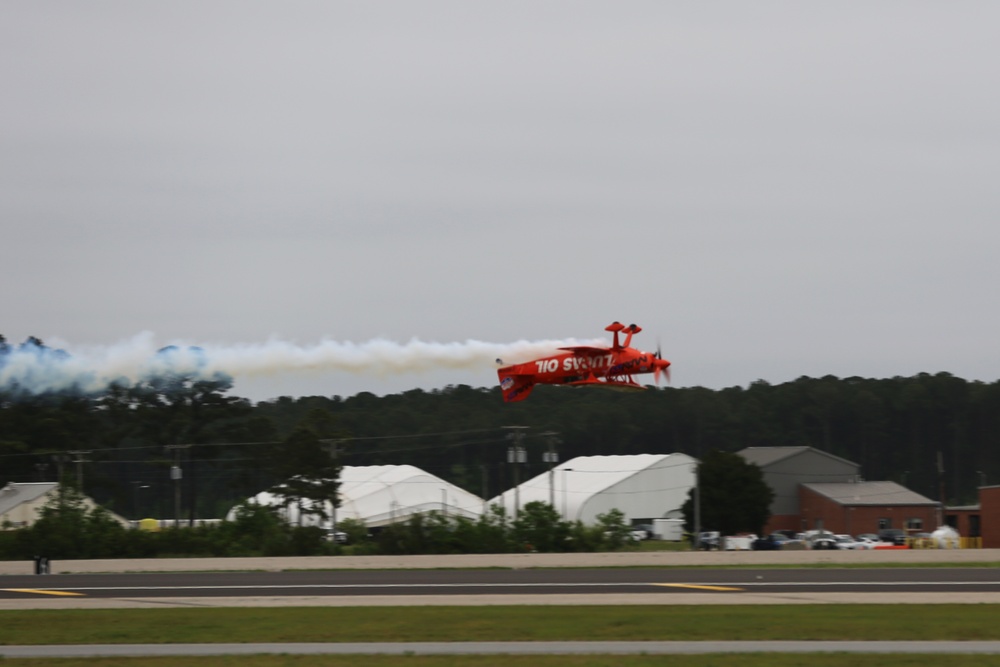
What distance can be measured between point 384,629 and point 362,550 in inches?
1695

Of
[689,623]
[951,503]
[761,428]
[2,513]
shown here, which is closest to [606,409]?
[761,428]

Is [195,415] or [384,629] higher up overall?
[195,415]

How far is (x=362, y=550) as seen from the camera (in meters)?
76.5

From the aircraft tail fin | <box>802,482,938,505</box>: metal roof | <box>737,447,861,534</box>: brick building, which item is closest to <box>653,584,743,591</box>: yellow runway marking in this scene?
the aircraft tail fin

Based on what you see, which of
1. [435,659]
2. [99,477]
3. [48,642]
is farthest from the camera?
[99,477]

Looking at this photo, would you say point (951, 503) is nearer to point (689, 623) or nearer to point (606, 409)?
point (606, 409)

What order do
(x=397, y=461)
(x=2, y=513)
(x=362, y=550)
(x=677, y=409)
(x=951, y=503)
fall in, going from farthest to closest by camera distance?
(x=951, y=503) < (x=677, y=409) < (x=397, y=461) < (x=2, y=513) < (x=362, y=550)

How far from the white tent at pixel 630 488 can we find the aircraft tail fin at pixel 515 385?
227ft

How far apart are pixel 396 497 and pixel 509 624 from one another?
8605 cm

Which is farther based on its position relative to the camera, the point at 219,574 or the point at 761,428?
the point at 761,428

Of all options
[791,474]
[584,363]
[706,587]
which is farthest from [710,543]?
[584,363]

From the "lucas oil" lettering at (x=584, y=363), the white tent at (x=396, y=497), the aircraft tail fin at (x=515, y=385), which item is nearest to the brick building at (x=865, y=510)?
the white tent at (x=396, y=497)

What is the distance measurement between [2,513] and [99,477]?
60.7ft

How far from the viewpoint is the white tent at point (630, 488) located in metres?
117
